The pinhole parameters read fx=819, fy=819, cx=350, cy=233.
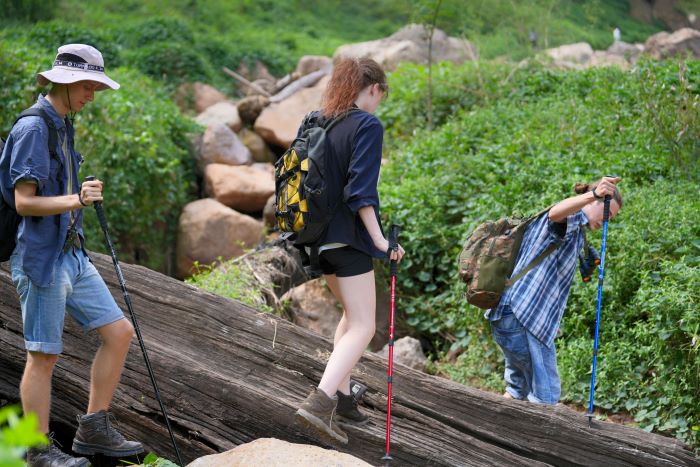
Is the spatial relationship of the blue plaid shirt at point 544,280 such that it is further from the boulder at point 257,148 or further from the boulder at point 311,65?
the boulder at point 311,65

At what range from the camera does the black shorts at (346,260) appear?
438 centimetres

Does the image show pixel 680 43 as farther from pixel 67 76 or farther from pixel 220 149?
pixel 67 76

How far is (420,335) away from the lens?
29.5 ft

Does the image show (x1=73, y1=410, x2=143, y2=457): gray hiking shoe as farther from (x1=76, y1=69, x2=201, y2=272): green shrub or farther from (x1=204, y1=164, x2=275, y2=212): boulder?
(x1=204, y1=164, x2=275, y2=212): boulder

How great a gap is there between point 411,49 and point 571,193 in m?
9.00

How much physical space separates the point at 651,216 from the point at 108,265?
4834 millimetres

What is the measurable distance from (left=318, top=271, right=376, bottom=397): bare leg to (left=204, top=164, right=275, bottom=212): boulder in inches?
341

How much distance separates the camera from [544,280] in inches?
195

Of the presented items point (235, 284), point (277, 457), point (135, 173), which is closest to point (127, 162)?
point (135, 173)

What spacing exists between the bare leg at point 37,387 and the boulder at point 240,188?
8.87 m

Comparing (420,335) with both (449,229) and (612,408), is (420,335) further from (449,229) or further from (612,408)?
(612,408)

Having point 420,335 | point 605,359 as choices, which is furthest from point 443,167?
point 605,359

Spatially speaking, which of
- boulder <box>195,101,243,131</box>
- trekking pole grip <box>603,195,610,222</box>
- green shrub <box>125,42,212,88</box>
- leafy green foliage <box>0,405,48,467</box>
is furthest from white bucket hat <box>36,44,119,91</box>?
green shrub <box>125,42,212,88</box>

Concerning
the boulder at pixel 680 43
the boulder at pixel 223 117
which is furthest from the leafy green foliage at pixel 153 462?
the boulder at pixel 680 43
